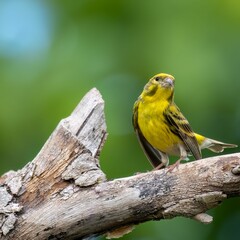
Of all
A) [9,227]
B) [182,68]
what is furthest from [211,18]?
[9,227]

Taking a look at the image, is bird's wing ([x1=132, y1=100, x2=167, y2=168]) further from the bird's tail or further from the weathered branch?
the weathered branch

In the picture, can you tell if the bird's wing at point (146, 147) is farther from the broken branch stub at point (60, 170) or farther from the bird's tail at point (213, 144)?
the broken branch stub at point (60, 170)

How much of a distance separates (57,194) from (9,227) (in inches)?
13.3

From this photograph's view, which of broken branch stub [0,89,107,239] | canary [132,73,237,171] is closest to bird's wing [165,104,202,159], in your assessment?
canary [132,73,237,171]

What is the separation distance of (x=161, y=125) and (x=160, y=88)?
0.94 ft

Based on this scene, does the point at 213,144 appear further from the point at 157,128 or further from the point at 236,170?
the point at 236,170

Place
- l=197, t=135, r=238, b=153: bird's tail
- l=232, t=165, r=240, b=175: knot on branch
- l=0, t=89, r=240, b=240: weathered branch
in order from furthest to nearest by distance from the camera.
Answer: l=197, t=135, r=238, b=153: bird's tail, l=0, t=89, r=240, b=240: weathered branch, l=232, t=165, r=240, b=175: knot on branch

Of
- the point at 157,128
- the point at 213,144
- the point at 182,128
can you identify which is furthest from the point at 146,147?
the point at 213,144

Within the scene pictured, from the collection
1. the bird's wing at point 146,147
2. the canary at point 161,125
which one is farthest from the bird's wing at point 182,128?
the bird's wing at point 146,147

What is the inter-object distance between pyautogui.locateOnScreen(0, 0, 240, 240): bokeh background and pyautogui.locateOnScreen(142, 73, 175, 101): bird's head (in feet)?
0.46

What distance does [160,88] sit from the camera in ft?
20.4

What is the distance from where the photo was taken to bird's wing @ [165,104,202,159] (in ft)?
19.7

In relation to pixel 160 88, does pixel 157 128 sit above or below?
below

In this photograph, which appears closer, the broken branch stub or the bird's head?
the broken branch stub
